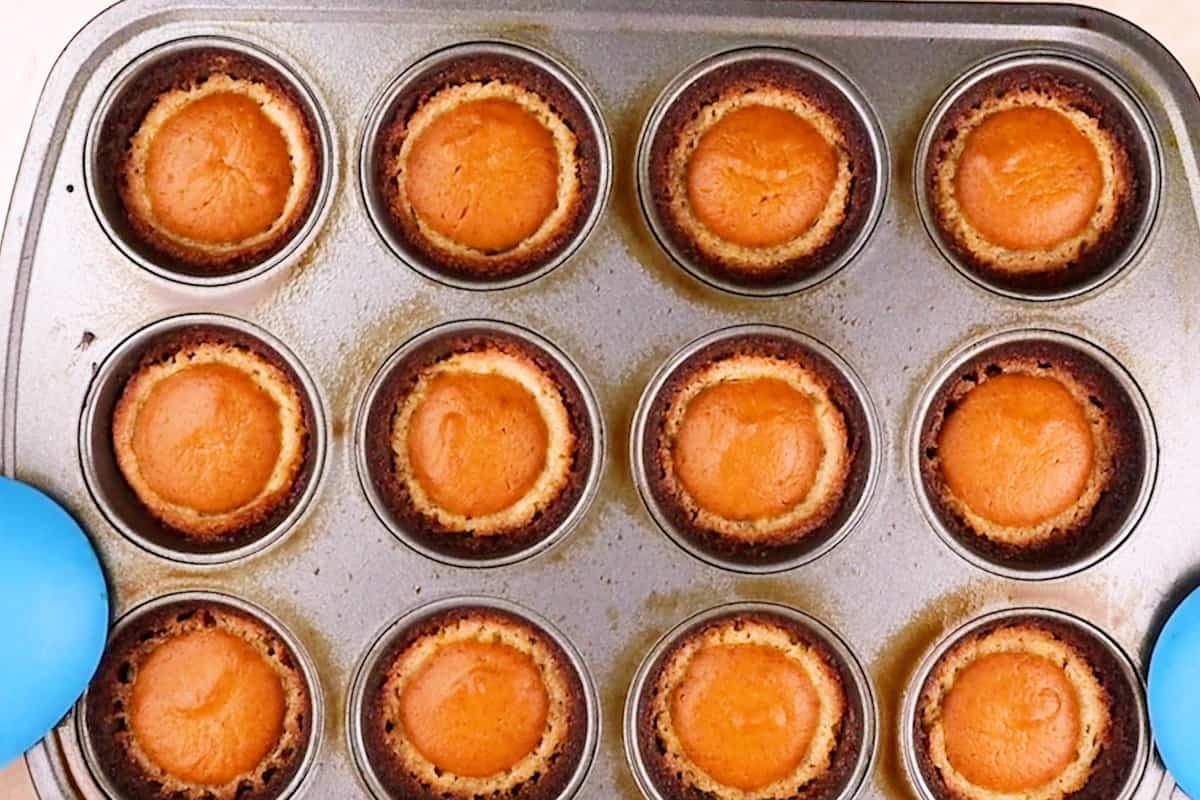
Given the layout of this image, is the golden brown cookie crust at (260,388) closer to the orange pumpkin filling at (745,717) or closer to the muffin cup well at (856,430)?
the muffin cup well at (856,430)

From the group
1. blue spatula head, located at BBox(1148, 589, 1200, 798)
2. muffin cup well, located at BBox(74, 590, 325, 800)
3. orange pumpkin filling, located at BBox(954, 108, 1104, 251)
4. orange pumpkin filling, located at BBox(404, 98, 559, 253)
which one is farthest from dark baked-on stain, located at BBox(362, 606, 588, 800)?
orange pumpkin filling, located at BBox(954, 108, 1104, 251)

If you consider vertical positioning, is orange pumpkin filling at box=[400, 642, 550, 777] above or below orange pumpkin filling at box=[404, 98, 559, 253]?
below

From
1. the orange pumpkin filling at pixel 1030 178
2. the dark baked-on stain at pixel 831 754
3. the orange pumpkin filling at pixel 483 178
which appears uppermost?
the orange pumpkin filling at pixel 1030 178

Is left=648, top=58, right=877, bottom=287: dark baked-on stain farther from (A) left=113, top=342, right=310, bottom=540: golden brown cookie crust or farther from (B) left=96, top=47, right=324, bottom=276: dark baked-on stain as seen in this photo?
(A) left=113, top=342, right=310, bottom=540: golden brown cookie crust

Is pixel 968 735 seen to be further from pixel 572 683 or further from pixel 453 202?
pixel 453 202

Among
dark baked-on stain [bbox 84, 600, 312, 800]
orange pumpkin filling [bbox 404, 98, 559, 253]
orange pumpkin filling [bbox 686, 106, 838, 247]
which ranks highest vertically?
orange pumpkin filling [bbox 686, 106, 838, 247]

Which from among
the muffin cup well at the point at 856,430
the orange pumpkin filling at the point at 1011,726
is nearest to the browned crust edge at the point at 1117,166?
the muffin cup well at the point at 856,430

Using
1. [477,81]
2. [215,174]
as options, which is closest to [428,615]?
[215,174]
